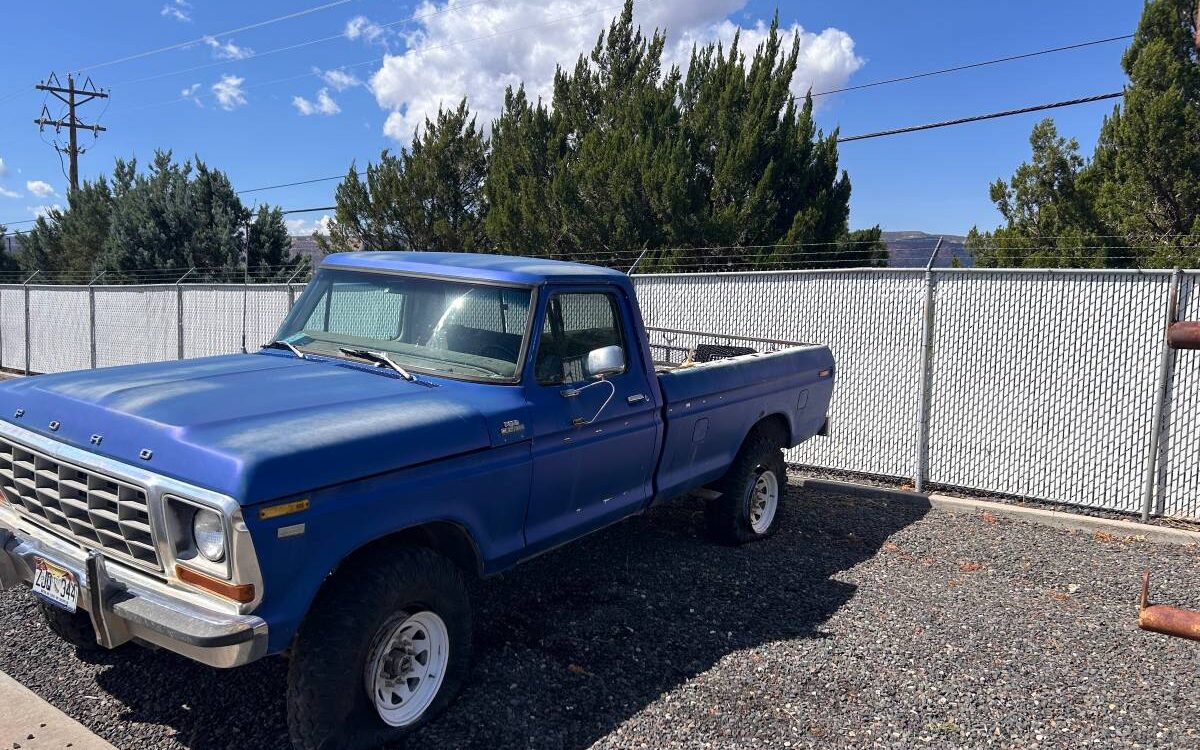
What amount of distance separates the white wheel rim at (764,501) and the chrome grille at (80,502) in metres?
4.18

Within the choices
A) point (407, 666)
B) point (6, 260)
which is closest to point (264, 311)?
point (407, 666)

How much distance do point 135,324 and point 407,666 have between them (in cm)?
1368

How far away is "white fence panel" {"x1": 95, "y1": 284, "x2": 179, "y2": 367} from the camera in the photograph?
14.2 meters

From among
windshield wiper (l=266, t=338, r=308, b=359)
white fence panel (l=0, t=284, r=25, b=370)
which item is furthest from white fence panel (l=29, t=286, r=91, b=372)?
windshield wiper (l=266, t=338, r=308, b=359)

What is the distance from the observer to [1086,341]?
7086 mm

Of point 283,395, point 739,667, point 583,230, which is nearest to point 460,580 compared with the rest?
point 283,395

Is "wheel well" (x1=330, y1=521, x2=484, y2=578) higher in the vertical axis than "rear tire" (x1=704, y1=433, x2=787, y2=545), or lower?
higher

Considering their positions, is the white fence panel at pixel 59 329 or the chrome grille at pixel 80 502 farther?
the white fence panel at pixel 59 329

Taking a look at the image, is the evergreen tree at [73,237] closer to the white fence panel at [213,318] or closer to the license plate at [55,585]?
the white fence panel at [213,318]

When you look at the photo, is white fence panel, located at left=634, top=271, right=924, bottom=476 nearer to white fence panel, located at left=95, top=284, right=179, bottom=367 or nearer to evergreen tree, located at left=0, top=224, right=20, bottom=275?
white fence panel, located at left=95, top=284, right=179, bottom=367

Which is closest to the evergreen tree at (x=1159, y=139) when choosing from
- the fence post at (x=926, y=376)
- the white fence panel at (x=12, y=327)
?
the fence post at (x=926, y=376)

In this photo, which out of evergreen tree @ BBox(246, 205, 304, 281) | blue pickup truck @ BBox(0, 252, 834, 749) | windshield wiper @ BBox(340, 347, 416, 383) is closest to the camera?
blue pickup truck @ BBox(0, 252, 834, 749)

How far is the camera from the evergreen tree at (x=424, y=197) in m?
19.8

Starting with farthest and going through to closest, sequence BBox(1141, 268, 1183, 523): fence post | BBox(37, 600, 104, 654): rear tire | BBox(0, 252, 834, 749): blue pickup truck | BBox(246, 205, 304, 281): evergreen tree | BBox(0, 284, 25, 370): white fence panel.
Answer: BBox(246, 205, 304, 281): evergreen tree < BBox(0, 284, 25, 370): white fence panel < BBox(1141, 268, 1183, 523): fence post < BBox(37, 600, 104, 654): rear tire < BBox(0, 252, 834, 749): blue pickup truck
